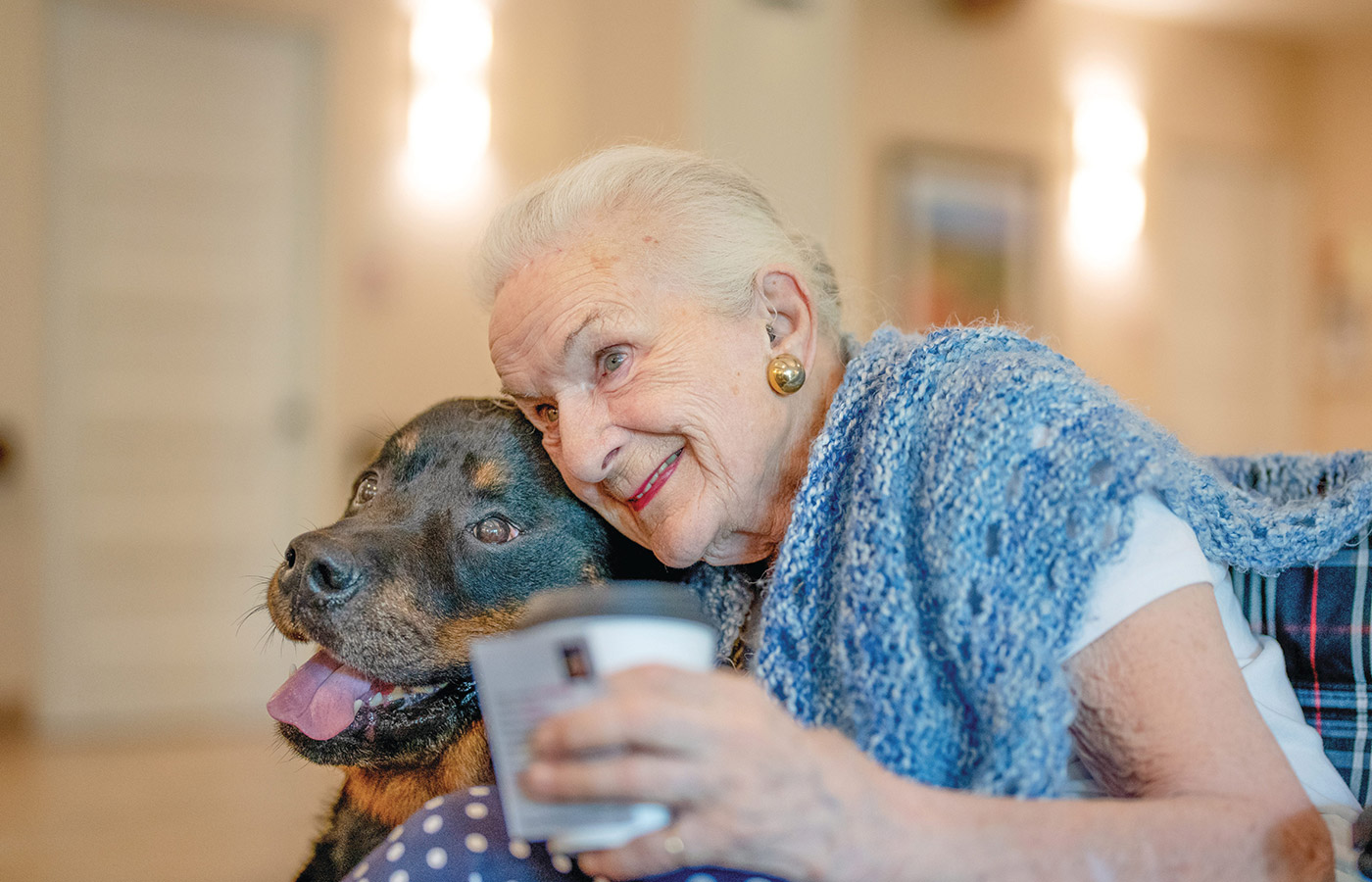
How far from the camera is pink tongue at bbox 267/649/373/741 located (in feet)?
4.16

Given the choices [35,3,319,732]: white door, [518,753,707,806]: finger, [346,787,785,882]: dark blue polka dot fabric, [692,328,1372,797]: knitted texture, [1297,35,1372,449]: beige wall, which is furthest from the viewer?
[1297,35,1372,449]: beige wall

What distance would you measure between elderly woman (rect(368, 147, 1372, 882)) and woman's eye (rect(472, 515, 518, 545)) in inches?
5.5

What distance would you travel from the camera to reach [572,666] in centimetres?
65

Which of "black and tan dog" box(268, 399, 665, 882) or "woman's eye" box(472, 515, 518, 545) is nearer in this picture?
"black and tan dog" box(268, 399, 665, 882)

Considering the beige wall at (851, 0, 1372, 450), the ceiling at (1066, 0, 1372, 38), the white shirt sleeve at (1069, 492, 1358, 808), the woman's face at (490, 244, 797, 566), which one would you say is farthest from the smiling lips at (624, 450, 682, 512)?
the ceiling at (1066, 0, 1372, 38)

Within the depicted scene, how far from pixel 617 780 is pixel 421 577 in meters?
0.72

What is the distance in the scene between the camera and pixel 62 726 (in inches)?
154

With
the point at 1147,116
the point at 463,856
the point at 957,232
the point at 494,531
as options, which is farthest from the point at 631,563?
the point at 1147,116

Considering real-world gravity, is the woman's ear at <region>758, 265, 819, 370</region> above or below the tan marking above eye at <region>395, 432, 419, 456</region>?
above

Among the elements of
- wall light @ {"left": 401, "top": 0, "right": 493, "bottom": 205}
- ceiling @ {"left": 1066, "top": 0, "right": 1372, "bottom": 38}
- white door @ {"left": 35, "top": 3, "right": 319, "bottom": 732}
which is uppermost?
ceiling @ {"left": 1066, "top": 0, "right": 1372, "bottom": 38}

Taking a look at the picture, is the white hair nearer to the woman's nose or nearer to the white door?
the woman's nose

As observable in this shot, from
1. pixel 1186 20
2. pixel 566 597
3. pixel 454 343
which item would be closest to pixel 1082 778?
pixel 566 597

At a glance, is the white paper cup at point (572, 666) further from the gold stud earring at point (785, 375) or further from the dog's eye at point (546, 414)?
the dog's eye at point (546, 414)

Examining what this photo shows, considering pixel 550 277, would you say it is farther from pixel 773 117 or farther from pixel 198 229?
pixel 198 229
